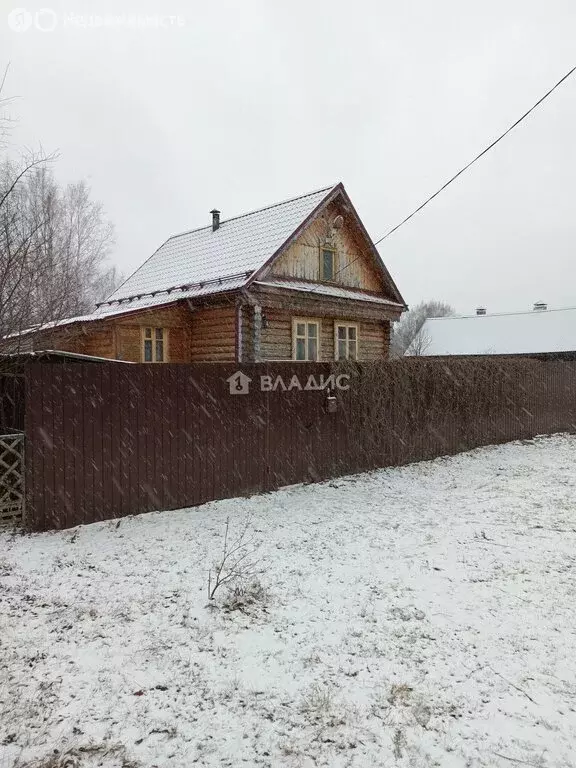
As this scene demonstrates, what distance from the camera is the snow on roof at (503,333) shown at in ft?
118

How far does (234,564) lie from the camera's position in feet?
18.8

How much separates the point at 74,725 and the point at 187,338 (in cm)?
1291

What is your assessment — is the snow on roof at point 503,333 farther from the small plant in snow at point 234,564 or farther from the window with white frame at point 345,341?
the small plant in snow at point 234,564

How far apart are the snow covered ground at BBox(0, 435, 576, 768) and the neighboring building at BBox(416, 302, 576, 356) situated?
32.0m

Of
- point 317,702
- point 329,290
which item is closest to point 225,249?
point 329,290

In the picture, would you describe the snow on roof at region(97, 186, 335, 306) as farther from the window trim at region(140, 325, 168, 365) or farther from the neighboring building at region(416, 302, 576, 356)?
the neighboring building at region(416, 302, 576, 356)

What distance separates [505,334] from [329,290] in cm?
2740

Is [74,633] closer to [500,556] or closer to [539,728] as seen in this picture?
[539,728]

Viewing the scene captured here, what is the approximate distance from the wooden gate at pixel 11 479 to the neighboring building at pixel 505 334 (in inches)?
1336

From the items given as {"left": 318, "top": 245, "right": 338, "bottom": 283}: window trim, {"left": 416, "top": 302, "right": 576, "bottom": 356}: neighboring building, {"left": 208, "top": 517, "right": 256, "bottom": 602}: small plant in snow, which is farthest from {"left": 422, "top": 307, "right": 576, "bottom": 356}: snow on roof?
Answer: {"left": 208, "top": 517, "right": 256, "bottom": 602}: small plant in snow

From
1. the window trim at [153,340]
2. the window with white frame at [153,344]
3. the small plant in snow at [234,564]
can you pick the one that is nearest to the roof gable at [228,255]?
the window trim at [153,340]

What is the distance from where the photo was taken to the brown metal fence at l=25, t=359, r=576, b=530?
22.2ft

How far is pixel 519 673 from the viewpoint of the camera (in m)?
3.75

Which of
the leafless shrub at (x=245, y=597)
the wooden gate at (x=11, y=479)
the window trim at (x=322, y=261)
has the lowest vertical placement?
the leafless shrub at (x=245, y=597)
